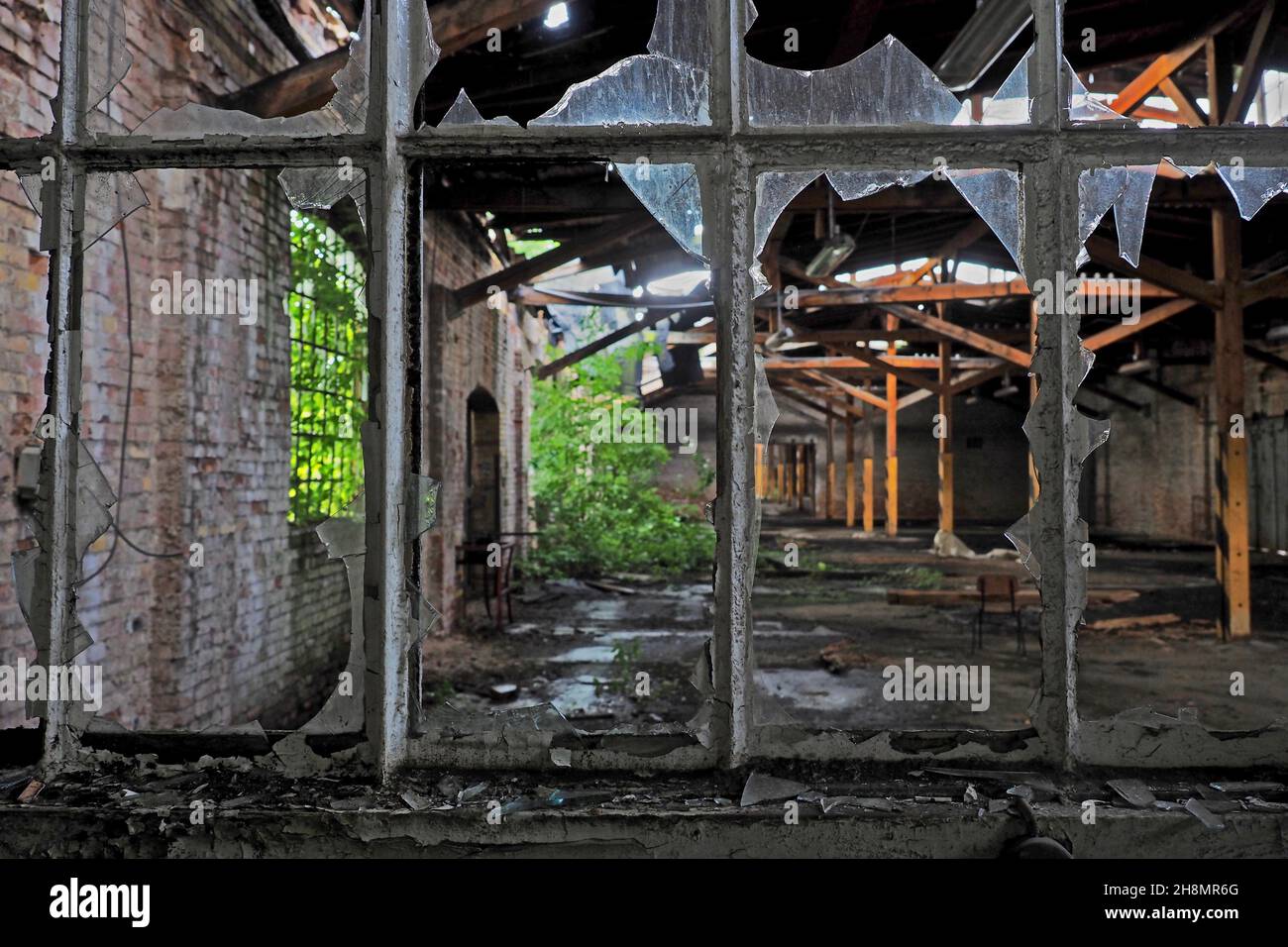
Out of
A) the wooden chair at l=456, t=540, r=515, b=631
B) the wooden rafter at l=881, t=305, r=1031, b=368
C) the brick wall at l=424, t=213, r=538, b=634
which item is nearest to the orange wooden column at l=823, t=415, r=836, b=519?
the wooden rafter at l=881, t=305, r=1031, b=368

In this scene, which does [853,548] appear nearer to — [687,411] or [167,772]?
[687,411]

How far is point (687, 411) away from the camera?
2316 cm

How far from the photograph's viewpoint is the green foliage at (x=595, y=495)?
11922mm

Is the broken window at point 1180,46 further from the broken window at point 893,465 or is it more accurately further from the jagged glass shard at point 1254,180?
the jagged glass shard at point 1254,180

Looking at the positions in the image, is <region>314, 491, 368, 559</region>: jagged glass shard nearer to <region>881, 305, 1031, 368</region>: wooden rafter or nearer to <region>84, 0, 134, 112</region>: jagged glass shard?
<region>84, 0, 134, 112</region>: jagged glass shard

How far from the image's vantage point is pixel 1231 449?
670 cm

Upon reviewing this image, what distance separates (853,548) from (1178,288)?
8410 mm

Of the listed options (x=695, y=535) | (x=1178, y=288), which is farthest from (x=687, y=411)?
(x=1178, y=288)

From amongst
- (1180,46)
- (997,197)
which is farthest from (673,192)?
(1180,46)

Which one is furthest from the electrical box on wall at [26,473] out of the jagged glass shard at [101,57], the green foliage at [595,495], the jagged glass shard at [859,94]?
the green foliage at [595,495]

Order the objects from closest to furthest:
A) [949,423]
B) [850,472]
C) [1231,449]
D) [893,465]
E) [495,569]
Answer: [1231,449], [495,569], [949,423], [893,465], [850,472]

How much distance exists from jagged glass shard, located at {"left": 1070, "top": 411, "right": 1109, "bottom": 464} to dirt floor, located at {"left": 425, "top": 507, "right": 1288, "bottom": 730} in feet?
2.76

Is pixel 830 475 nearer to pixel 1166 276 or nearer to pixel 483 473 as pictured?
pixel 483 473

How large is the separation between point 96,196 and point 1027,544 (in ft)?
7.11
